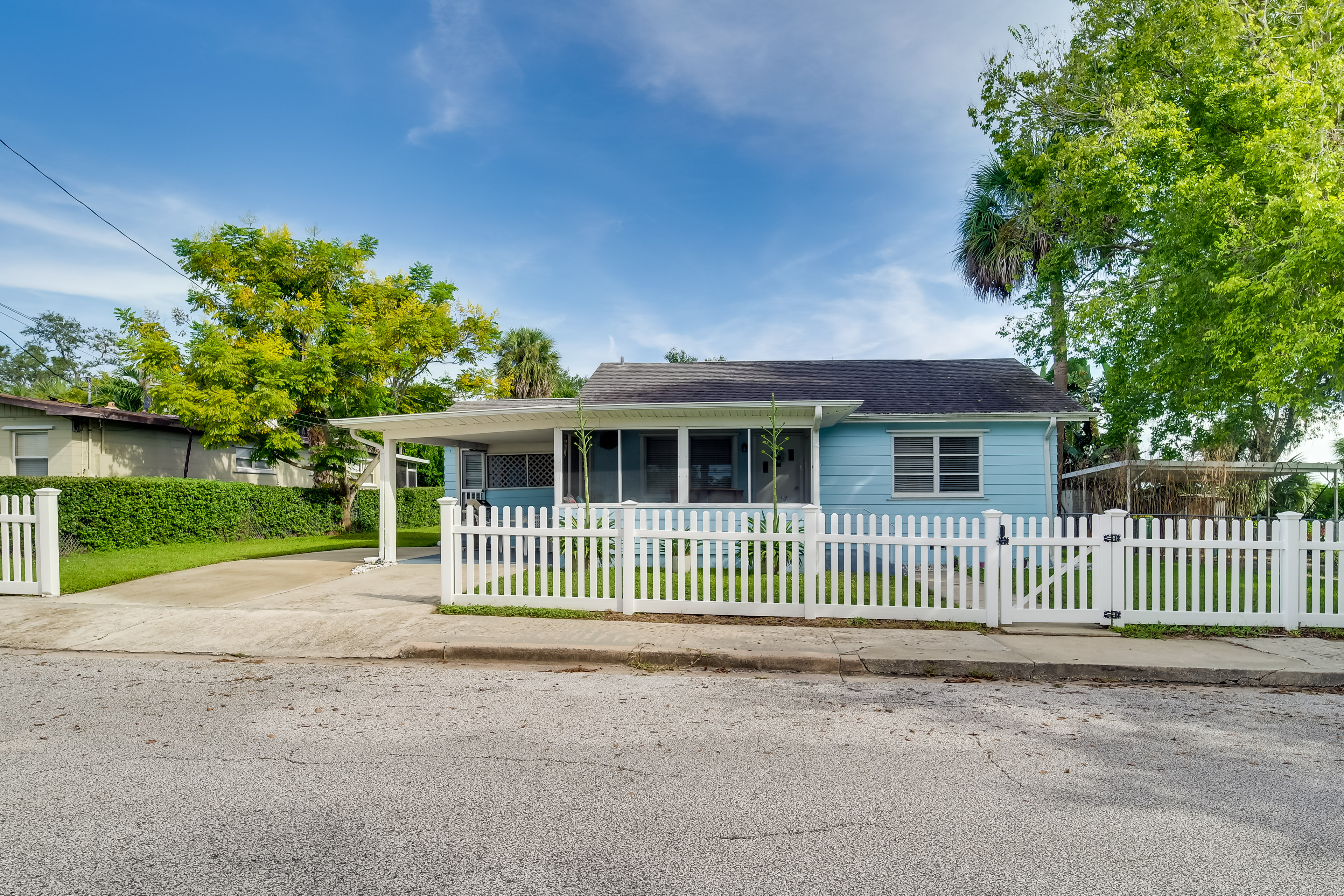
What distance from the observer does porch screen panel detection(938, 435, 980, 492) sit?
14102 mm

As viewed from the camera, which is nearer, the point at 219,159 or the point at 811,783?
the point at 811,783

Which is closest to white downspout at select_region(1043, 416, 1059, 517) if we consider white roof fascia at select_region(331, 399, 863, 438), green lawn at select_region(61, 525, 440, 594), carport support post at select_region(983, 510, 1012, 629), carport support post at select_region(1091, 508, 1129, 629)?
white roof fascia at select_region(331, 399, 863, 438)

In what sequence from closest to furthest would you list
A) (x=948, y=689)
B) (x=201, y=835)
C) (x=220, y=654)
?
(x=201, y=835) < (x=948, y=689) < (x=220, y=654)

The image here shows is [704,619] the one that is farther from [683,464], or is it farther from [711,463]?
[711,463]

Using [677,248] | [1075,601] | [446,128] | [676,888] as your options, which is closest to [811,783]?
[676,888]

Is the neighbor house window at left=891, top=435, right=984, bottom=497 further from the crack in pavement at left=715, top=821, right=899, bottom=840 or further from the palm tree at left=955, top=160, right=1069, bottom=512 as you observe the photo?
the crack in pavement at left=715, top=821, right=899, bottom=840

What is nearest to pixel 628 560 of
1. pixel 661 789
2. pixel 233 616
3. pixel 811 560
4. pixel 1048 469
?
pixel 811 560

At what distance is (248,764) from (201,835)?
87cm

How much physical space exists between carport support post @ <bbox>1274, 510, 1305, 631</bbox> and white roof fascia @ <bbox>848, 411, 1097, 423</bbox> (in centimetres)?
644

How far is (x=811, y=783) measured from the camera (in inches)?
139

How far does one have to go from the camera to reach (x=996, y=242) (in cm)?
2286

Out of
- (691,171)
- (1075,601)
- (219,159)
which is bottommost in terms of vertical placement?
(1075,601)

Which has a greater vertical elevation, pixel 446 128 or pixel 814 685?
pixel 446 128

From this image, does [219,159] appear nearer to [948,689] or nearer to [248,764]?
[248,764]
